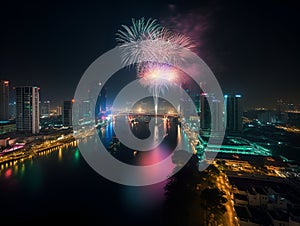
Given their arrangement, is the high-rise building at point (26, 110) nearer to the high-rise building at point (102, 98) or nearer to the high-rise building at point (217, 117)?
the high-rise building at point (217, 117)

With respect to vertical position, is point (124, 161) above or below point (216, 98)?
below

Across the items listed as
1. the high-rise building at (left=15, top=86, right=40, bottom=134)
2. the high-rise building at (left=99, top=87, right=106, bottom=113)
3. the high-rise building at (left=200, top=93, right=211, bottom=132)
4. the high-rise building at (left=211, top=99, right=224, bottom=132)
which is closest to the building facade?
the high-rise building at (left=15, top=86, right=40, bottom=134)

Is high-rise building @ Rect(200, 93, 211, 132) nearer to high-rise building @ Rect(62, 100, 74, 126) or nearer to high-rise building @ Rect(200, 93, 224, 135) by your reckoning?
high-rise building @ Rect(200, 93, 224, 135)

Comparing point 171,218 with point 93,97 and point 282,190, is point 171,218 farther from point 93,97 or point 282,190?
point 93,97

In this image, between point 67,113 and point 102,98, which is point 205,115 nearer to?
point 67,113

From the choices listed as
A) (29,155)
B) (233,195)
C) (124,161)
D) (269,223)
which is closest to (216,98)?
(124,161)

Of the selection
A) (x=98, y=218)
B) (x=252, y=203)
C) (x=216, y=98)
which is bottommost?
(x=98, y=218)
